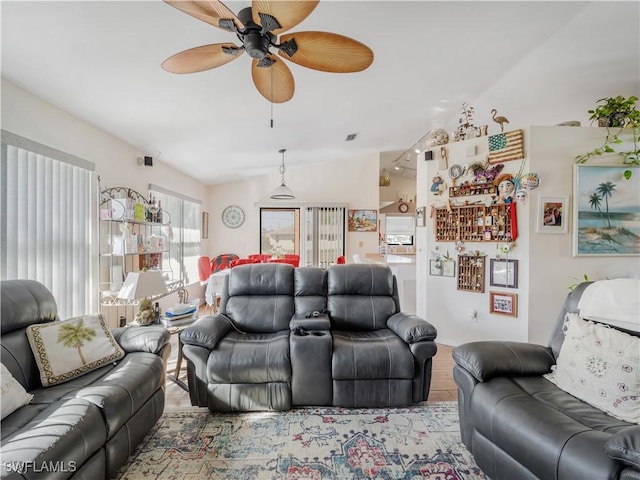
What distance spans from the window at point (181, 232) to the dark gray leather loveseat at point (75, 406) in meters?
2.30

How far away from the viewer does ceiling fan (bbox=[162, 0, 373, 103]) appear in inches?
48.3

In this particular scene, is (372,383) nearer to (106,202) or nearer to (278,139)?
(106,202)

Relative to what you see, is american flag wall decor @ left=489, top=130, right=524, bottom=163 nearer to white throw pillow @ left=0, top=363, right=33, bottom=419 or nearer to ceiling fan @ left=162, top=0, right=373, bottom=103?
ceiling fan @ left=162, top=0, right=373, bottom=103

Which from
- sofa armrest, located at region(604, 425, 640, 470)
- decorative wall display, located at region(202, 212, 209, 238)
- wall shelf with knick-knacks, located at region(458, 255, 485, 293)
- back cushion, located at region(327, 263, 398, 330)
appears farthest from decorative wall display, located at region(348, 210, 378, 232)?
sofa armrest, located at region(604, 425, 640, 470)

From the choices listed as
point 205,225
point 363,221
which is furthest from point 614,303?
point 205,225

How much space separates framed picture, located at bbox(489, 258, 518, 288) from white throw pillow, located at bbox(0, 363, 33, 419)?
376cm

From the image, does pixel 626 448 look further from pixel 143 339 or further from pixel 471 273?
pixel 143 339

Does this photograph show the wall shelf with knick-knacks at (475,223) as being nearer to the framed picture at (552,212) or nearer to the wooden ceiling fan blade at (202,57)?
the framed picture at (552,212)

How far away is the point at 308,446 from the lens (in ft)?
5.71

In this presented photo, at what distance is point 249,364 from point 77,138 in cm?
252

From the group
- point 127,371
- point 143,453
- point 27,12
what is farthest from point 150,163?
point 143,453

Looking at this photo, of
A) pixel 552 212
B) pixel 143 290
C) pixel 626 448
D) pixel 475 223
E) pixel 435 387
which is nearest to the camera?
pixel 626 448

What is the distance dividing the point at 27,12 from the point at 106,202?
1.72m

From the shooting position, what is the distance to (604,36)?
2.31 metres
